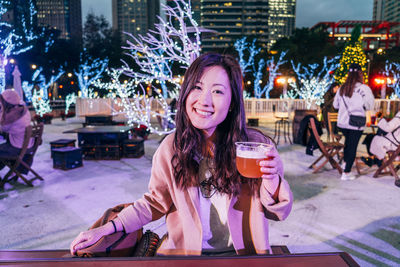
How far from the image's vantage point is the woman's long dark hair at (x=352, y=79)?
503cm

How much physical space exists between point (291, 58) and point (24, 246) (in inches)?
1035

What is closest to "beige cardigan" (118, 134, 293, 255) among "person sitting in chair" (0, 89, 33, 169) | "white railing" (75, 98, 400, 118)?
"person sitting in chair" (0, 89, 33, 169)

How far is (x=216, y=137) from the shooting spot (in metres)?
1.56

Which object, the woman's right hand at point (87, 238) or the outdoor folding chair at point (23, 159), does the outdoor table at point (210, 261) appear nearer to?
the woman's right hand at point (87, 238)

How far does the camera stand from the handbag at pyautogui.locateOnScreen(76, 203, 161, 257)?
4.00 ft

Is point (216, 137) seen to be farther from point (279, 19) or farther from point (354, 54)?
point (279, 19)

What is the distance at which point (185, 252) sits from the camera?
1.38 m

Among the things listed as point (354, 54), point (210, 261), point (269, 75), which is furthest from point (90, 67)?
point (210, 261)

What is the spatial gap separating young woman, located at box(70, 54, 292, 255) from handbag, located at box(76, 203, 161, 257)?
36 mm

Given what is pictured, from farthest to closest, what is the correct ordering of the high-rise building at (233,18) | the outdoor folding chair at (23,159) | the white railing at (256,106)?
the high-rise building at (233,18), the white railing at (256,106), the outdoor folding chair at (23,159)

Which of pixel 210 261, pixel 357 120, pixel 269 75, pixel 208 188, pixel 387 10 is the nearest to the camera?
pixel 210 261

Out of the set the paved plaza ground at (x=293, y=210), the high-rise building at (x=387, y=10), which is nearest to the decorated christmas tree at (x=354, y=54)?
the paved plaza ground at (x=293, y=210)

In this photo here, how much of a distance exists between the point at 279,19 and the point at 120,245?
6993 inches

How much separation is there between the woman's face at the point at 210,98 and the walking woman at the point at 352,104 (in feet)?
15.1
